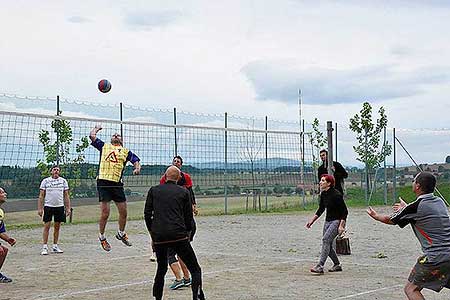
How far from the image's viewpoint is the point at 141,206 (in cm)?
2591

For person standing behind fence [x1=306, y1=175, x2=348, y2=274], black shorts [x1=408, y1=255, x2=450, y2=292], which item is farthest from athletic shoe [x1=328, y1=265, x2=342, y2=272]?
black shorts [x1=408, y1=255, x2=450, y2=292]

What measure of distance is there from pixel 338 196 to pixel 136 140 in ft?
38.4

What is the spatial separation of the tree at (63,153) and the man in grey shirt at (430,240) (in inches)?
587

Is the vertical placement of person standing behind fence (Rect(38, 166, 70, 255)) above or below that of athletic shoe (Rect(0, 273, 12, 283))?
above

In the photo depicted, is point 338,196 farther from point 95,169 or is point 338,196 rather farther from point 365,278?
point 95,169

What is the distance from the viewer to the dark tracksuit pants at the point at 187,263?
382 inches

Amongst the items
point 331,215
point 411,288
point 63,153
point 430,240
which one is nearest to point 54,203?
point 331,215

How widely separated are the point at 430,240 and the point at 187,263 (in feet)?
10.3

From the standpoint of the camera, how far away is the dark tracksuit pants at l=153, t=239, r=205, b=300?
9.70m

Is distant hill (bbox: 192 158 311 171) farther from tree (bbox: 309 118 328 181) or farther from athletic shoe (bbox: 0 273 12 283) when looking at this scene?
athletic shoe (bbox: 0 273 12 283)

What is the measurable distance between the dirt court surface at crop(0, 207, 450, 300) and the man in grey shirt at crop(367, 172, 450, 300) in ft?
6.39

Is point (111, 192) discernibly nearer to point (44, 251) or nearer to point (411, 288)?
point (44, 251)

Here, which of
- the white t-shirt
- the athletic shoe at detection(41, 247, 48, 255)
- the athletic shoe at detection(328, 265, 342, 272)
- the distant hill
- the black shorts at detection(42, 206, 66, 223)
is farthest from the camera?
the distant hill

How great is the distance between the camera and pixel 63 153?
22922mm
